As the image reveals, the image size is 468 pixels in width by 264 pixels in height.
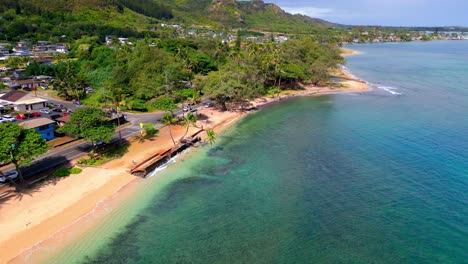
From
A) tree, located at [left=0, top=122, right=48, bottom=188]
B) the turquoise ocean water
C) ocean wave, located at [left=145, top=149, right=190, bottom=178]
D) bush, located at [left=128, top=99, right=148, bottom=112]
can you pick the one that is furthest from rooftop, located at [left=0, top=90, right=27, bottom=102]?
the turquoise ocean water

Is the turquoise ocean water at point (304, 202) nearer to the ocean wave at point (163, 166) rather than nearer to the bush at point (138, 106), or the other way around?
the ocean wave at point (163, 166)

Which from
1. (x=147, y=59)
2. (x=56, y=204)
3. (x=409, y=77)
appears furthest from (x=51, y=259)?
(x=409, y=77)

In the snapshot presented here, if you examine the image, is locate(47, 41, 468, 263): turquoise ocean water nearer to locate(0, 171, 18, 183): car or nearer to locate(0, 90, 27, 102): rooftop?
locate(0, 171, 18, 183): car

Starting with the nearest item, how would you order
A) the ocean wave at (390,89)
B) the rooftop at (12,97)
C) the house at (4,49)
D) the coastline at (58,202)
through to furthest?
the coastline at (58,202), the rooftop at (12,97), the ocean wave at (390,89), the house at (4,49)

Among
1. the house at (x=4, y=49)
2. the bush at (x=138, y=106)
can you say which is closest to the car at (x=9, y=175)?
the bush at (x=138, y=106)

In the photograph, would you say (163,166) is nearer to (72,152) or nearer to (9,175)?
(72,152)

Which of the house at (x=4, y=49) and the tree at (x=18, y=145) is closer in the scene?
the tree at (x=18, y=145)
